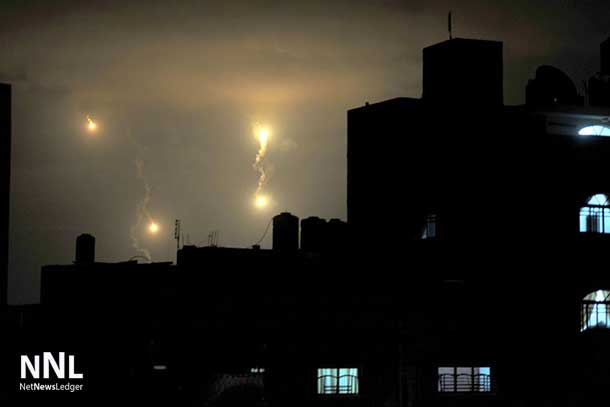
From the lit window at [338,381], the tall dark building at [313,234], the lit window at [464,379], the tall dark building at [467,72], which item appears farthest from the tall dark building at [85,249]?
the lit window at [464,379]

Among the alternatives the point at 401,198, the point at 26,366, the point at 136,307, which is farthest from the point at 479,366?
the point at 26,366

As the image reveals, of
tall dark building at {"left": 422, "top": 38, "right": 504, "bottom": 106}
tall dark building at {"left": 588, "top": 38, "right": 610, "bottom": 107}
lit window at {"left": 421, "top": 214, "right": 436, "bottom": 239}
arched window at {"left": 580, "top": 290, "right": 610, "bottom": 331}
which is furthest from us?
tall dark building at {"left": 588, "top": 38, "right": 610, "bottom": 107}

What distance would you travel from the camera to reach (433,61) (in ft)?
180

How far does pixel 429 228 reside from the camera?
52312mm

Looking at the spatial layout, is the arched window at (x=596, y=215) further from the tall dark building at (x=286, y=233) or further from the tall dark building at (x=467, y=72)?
the tall dark building at (x=286, y=233)

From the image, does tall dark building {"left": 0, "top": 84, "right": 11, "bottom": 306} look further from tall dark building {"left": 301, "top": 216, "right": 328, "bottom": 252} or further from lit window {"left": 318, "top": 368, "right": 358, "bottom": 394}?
lit window {"left": 318, "top": 368, "right": 358, "bottom": 394}

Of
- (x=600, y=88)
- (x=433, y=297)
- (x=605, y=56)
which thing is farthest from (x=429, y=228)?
(x=605, y=56)

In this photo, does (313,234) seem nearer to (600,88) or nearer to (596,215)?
(600,88)

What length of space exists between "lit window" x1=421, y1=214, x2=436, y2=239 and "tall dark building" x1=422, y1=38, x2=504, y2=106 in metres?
5.23

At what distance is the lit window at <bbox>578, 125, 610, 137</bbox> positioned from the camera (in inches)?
2083

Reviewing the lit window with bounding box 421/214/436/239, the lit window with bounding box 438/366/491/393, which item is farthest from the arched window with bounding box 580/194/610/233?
the lit window with bounding box 438/366/491/393

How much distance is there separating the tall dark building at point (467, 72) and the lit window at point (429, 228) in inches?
206

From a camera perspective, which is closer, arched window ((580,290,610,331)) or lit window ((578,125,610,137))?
arched window ((580,290,610,331))

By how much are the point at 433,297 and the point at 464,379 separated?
364 centimetres
